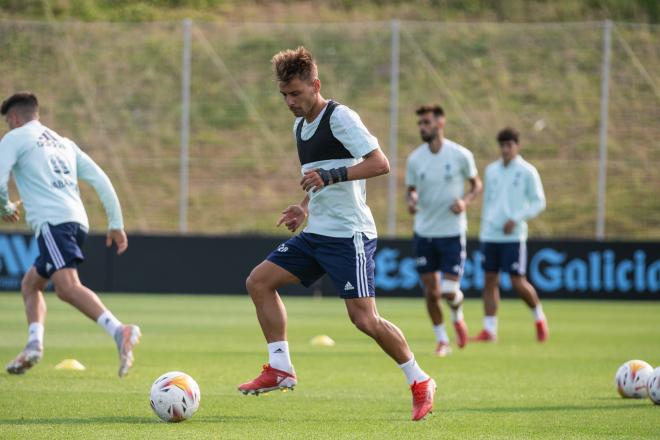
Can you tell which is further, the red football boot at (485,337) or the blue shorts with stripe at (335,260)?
the red football boot at (485,337)

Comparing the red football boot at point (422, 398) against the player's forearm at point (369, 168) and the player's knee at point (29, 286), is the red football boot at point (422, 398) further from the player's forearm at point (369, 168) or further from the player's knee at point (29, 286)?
A: the player's knee at point (29, 286)

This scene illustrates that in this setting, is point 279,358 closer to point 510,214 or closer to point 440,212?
point 440,212

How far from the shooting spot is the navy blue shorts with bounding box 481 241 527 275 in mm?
15180

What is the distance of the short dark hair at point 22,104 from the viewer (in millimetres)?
10047

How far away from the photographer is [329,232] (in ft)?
26.2

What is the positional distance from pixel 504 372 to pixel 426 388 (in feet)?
10.8

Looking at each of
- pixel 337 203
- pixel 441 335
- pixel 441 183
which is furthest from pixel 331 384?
pixel 441 183

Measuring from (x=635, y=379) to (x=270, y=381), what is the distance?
9.26 ft

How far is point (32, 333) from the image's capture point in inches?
396

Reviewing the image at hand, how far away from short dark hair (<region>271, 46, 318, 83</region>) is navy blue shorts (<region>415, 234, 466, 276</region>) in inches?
232

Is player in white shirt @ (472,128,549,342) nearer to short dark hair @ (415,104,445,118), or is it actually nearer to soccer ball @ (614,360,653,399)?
short dark hair @ (415,104,445,118)

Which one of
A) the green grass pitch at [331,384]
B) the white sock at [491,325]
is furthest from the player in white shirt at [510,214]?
the green grass pitch at [331,384]

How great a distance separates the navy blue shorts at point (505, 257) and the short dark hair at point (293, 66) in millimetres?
7858

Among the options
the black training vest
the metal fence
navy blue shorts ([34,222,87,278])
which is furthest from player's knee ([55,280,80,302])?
the metal fence
